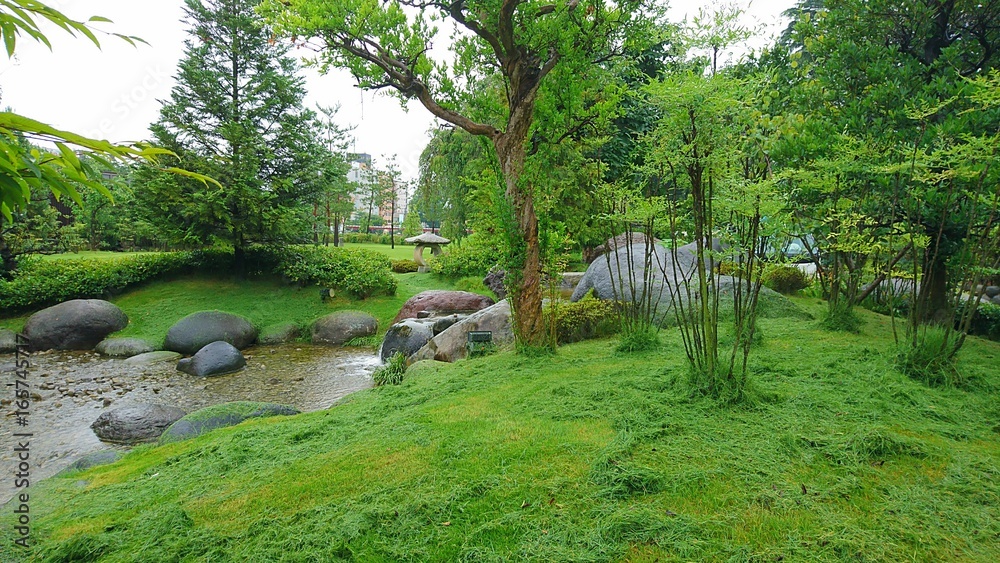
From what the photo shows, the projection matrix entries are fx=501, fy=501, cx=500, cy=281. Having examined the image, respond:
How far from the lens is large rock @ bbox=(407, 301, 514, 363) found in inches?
277

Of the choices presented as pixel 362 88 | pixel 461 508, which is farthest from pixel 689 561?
pixel 362 88

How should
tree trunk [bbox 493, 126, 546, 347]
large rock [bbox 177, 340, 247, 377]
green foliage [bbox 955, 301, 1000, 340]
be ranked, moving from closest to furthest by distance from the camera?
tree trunk [bbox 493, 126, 546, 347] → green foliage [bbox 955, 301, 1000, 340] → large rock [bbox 177, 340, 247, 377]

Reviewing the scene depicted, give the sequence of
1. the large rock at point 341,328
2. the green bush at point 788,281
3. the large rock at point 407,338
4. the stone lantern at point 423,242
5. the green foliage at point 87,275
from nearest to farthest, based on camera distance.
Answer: the large rock at point 407,338, the green foliage at point 87,275, the large rock at point 341,328, the green bush at point 788,281, the stone lantern at point 423,242

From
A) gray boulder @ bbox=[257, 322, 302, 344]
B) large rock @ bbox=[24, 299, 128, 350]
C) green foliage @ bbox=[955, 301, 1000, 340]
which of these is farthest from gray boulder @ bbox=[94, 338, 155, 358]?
green foliage @ bbox=[955, 301, 1000, 340]

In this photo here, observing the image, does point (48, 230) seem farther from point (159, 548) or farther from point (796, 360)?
point (796, 360)

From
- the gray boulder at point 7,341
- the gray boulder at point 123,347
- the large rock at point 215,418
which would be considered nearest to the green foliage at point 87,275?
the gray boulder at point 7,341

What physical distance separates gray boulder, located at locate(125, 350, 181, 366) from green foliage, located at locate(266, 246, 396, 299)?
3.67 meters

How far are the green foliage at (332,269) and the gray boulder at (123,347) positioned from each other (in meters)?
3.55

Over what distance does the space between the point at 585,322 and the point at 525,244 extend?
182cm

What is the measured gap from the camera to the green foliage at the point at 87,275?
9.68 m

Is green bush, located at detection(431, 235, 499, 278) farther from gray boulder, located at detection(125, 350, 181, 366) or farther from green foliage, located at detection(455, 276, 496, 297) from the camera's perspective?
gray boulder, located at detection(125, 350, 181, 366)

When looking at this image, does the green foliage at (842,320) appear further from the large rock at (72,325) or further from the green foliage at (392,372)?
the large rock at (72,325)

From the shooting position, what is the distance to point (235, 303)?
36.4 ft

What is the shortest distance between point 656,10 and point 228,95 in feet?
33.3
